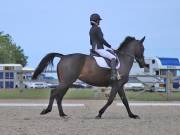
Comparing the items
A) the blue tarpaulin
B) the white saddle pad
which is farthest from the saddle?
the blue tarpaulin

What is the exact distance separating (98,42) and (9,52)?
9401 centimetres

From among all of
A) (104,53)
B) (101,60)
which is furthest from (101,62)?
(104,53)

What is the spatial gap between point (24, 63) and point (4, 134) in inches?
4362

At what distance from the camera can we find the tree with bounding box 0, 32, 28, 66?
103 metres

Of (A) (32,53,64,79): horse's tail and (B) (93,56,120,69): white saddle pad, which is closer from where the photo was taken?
(B) (93,56,120,69): white saddle pad

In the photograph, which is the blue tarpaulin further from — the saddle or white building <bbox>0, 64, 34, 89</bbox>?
the saddle

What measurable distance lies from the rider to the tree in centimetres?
8727

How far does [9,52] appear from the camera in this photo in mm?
107750

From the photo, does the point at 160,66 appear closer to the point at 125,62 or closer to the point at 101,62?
the point at 125,62

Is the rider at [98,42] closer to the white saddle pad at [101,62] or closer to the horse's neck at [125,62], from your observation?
the white saddle pad at [101,62]

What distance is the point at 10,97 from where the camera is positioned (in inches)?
1104

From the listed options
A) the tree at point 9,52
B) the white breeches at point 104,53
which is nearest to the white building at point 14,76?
the white breeches at point 104,53

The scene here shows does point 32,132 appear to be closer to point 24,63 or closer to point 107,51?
point 107,51

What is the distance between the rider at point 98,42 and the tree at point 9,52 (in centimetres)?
8727
